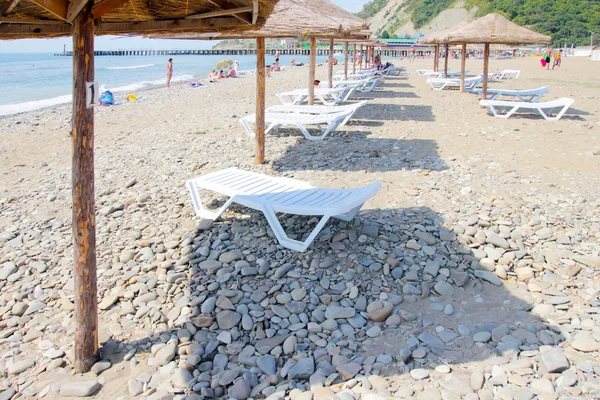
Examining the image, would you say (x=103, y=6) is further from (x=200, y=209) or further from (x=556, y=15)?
(x=556, y=15)

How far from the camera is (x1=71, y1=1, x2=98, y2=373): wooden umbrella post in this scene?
2441mm

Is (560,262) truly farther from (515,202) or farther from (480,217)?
(515,202)

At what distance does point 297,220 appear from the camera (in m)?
4.02

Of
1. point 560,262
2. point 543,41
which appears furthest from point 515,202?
point 543,41

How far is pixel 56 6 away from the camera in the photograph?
2.36 metres

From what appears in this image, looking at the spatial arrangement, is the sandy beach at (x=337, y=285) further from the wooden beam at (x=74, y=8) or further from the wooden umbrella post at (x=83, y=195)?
the wooden beam at (x=74, y=8)

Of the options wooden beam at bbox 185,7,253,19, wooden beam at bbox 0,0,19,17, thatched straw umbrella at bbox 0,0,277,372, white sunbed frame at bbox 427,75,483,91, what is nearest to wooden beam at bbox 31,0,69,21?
thatched straw umbrella at bbox 0,0,277,372

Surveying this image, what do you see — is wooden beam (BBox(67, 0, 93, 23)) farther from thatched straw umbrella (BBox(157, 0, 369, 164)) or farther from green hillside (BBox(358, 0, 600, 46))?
green hillside (BBox(358, 0, 600, 46))

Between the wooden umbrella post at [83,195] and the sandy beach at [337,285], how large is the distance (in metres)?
0.18

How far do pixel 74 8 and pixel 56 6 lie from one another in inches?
3.5

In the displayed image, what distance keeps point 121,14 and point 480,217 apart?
10.3 feet

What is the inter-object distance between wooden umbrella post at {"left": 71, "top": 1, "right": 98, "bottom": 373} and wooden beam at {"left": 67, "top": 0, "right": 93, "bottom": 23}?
3cm

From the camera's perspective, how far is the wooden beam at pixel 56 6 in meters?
2.24

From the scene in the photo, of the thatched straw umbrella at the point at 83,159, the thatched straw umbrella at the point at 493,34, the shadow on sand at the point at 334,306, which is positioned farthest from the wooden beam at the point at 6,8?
the thatched straw umbrella at the point at 493,34
